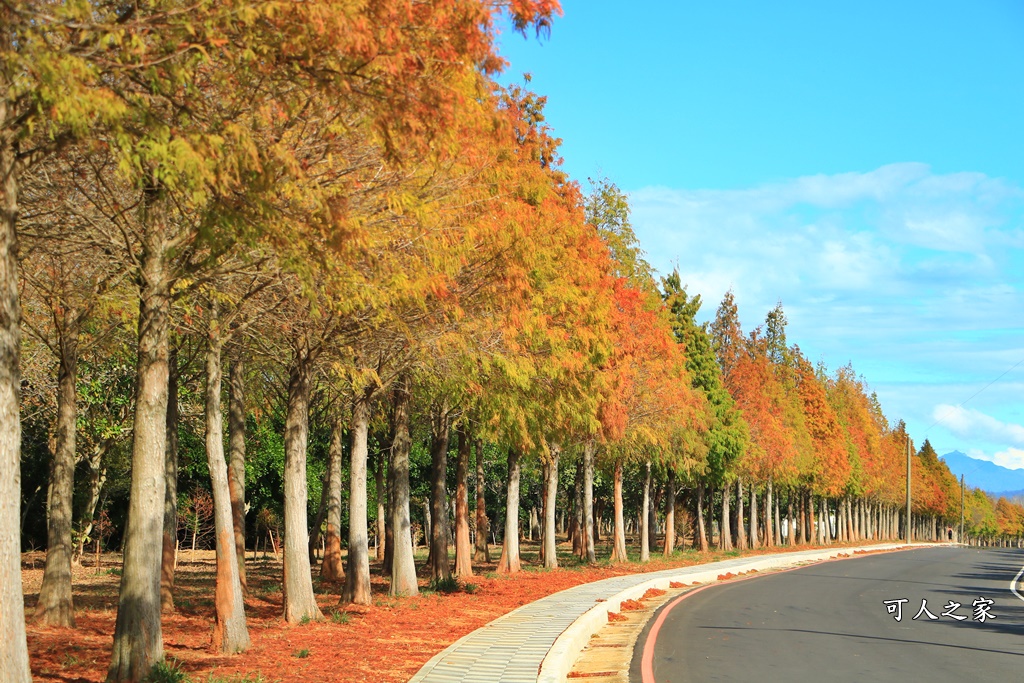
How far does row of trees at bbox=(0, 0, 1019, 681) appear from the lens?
8.07m

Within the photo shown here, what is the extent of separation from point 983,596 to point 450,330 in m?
20.0

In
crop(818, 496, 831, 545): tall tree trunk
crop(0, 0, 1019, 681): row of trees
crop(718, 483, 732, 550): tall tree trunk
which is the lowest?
crop(818, 496, 831, 545): tall tree trunk

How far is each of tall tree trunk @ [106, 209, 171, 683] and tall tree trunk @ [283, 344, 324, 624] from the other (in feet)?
19.4

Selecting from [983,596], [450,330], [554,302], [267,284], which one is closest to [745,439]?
[983,596]

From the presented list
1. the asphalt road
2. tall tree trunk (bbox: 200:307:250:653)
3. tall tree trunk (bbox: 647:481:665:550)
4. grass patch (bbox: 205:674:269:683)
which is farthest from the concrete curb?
tall tree trunk (bbox: 647:481:665:550)

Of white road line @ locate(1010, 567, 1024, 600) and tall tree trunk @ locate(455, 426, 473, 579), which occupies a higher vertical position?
tall tree trunk @ locate(455, 426, 473, 579)

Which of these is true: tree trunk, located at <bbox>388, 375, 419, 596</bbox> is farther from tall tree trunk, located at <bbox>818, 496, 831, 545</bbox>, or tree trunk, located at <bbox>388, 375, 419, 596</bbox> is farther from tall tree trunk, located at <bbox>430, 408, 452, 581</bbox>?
tall tree trunk, located at <bbox>818, 496, 831, 545</bbox>

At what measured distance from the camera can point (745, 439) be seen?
177 ft

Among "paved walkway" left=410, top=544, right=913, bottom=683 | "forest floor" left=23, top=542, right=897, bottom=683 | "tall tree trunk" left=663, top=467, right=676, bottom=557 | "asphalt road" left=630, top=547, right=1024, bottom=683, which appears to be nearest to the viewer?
"paved walkway" left=410, top=544, right=913, bottom=683

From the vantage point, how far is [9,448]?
316 inches

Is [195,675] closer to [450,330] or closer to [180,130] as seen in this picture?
[180,130]

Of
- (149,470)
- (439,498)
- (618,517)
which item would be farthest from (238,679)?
(618,517)

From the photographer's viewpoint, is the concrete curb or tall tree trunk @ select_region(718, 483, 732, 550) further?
tall tree trunk @ select_region(718, 483, 732, 550)

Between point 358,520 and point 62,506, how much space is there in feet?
20.1
